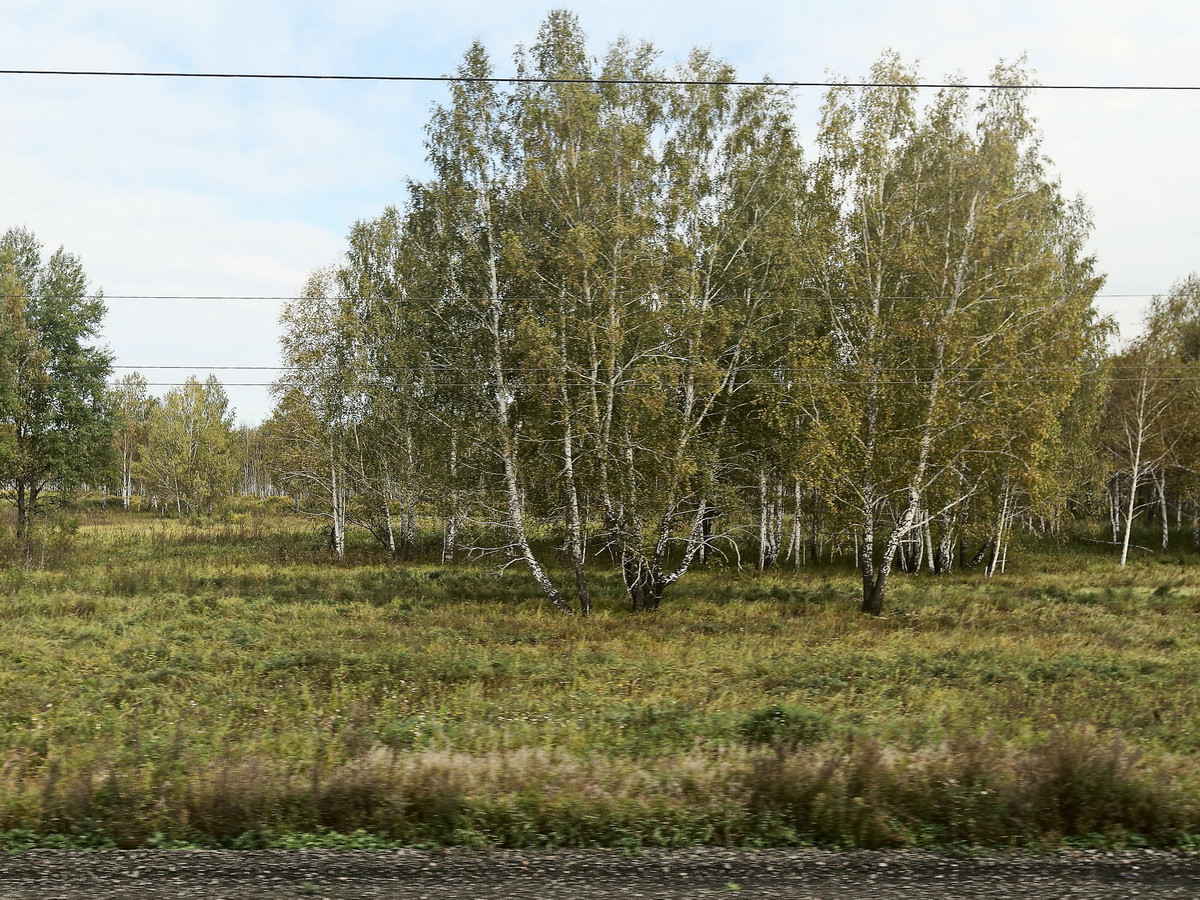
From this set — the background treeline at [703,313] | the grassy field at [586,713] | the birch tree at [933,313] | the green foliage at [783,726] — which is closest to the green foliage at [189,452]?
the grassy field at [586,713]

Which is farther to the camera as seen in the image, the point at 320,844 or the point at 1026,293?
the point at 1026,293

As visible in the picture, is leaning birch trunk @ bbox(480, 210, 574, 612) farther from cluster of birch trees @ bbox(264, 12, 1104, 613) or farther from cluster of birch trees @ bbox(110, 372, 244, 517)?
cluster of birch trees @ bbox(110, 372, 244, 517)

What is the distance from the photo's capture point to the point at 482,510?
2373cm

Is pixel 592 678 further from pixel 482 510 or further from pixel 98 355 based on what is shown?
pixel 98 355

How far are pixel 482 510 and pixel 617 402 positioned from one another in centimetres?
536

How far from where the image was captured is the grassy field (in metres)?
5.23

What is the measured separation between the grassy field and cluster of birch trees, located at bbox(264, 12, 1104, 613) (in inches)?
148

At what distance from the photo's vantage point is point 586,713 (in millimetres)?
9836

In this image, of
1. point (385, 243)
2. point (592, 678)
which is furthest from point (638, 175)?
point (385, 243)

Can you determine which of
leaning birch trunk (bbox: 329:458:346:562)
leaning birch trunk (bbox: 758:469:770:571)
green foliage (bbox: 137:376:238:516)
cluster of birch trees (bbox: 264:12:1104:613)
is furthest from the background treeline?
green foliage (bbox: 137:376:238:516)

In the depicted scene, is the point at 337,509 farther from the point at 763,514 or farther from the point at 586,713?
the point at 586,713

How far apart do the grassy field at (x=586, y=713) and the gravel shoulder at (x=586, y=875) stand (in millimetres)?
259

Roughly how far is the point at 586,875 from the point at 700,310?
1888 centimetres

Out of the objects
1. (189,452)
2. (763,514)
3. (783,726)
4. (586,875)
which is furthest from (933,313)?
(189,452)
